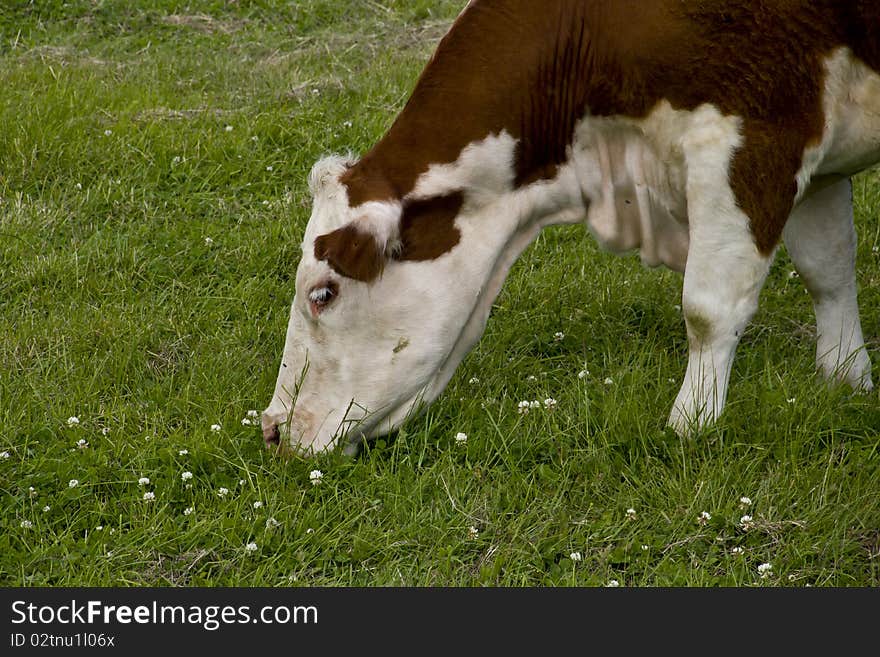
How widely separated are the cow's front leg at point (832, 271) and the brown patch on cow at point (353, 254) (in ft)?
6.21

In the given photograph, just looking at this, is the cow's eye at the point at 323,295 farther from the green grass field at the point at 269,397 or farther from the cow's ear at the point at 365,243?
the green grass field at the point at 269,397

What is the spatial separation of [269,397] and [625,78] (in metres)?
1.95

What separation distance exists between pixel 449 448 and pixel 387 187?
101 centimetres

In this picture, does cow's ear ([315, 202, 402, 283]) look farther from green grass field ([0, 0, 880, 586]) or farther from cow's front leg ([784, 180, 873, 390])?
cow's front leg ([784, 180, 873, 390])

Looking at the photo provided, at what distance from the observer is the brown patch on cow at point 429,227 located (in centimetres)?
480

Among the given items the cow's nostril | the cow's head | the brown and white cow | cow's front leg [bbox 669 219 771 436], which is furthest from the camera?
the cow's nostril

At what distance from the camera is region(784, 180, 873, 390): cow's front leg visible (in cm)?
545

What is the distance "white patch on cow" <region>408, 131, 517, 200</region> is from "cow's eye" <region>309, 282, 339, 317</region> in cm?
44

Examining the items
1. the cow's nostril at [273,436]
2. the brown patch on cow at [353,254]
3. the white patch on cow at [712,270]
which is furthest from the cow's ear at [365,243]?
the white patch on cow at [712,270]

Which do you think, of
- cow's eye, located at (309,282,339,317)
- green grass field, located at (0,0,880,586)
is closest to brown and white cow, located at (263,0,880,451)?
cow's eye, located at (309,282,339,317)

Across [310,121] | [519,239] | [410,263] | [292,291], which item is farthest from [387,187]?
[310,121]

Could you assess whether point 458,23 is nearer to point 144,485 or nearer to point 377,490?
point 377,490

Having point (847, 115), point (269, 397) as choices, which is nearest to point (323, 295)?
point (269, 397)

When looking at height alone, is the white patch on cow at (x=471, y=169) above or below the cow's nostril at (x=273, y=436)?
above
